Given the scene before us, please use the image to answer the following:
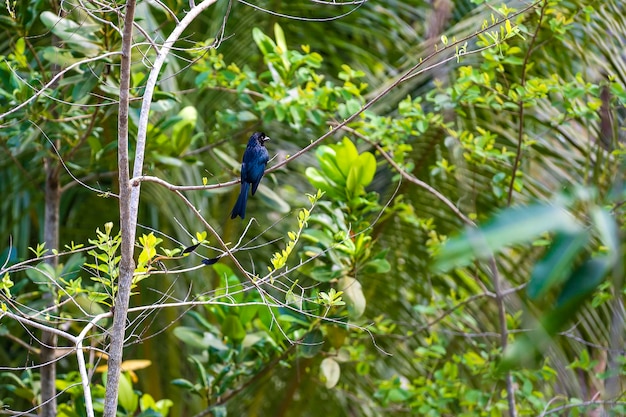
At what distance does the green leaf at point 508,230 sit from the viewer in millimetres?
605

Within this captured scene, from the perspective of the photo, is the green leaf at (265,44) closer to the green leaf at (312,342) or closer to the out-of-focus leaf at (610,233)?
the green leaf at (312,342)

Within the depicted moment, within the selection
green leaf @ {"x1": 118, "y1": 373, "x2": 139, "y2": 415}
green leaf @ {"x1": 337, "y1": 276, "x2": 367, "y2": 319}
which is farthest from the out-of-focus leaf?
green leaf @ {"x1": 118, "y1": 373, "x2": 139, "y2": 415}

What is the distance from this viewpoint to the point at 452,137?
12.1 feet

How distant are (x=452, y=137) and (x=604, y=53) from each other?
0.82m

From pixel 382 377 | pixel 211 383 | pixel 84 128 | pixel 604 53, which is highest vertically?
pixel 84 128

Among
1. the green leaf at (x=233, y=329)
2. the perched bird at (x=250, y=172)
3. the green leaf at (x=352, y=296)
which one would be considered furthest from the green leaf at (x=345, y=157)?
the green leaf at (x=233, y=329)

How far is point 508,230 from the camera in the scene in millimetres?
605

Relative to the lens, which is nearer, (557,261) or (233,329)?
(557,261)

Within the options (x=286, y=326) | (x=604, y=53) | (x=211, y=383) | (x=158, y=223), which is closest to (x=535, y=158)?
(x=604, y=53)

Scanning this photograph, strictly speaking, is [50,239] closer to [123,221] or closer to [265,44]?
[265,44]

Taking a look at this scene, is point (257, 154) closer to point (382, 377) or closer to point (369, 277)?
point (369, 277)

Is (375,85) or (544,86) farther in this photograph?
(375,85)

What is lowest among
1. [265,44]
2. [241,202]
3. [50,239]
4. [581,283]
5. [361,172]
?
[361,172]

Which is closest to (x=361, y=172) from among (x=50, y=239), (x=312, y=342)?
(x=312, y=342)
